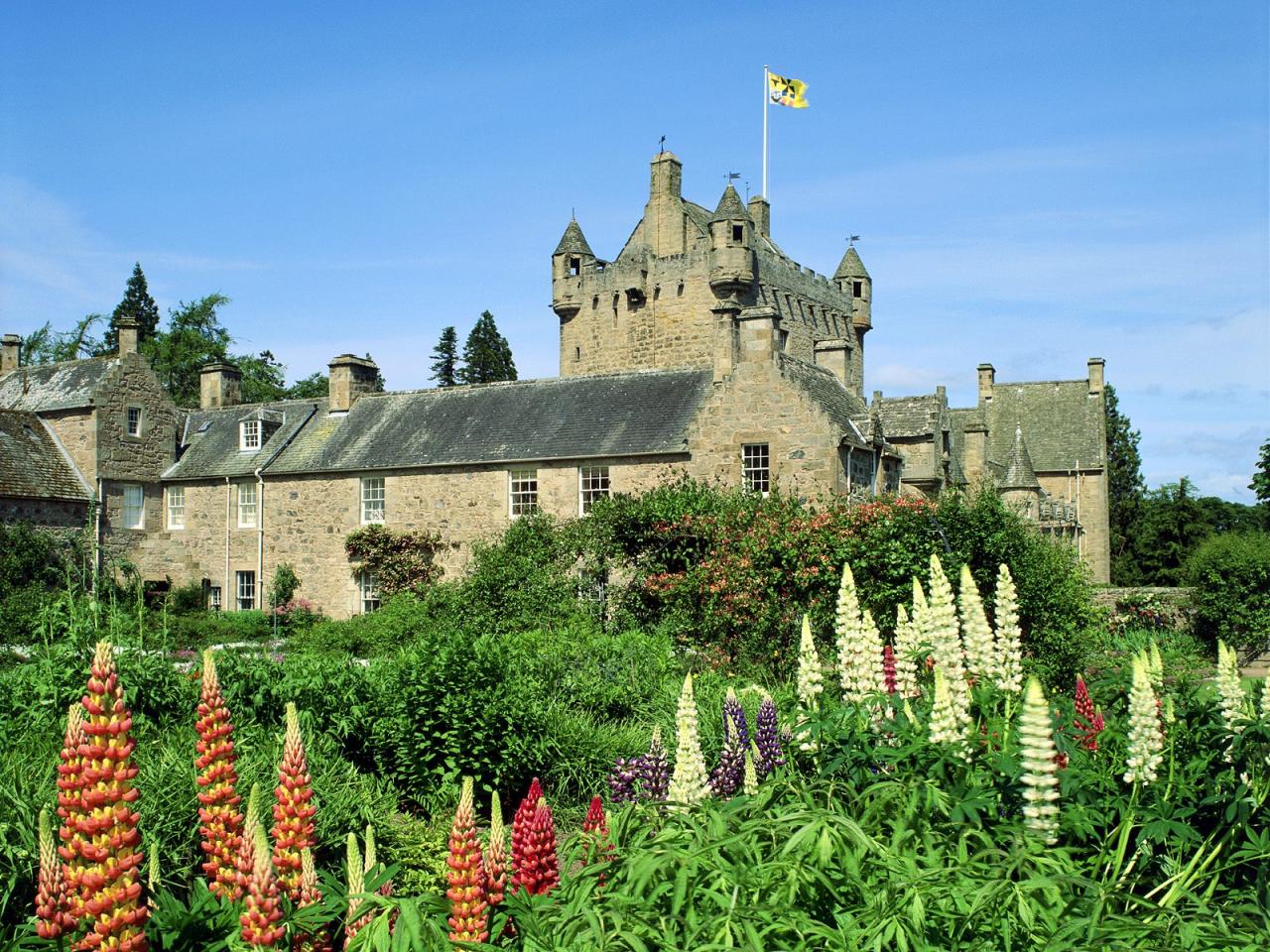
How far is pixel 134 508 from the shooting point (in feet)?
116

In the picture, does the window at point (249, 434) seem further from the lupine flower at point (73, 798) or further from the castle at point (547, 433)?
Answer: the lupine flower at point (73, 798)

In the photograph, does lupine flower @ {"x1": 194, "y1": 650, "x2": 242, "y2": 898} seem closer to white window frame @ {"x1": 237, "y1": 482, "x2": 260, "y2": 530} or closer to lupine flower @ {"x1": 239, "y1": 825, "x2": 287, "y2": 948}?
lupine flower @ {"x1": 239, "y1": 825, "x2": 287, "y2": 948}

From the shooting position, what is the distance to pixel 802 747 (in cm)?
642

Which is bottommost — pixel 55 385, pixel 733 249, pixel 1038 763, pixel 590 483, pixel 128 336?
pixel 1038 763

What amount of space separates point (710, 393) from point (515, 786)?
16441 millimetres

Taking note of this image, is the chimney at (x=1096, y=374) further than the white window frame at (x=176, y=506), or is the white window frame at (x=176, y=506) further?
the chimney at (x=1096, y=374)

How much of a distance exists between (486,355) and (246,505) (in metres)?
32.1

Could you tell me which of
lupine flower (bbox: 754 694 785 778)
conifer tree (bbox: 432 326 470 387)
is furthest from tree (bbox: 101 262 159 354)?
lupine flower (bbox: 754 694 785 778)

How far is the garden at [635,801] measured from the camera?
3.84m

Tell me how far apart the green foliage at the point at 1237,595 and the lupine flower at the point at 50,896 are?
26484 millimetres

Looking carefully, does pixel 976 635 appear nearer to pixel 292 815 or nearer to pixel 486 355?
pixel 292 815

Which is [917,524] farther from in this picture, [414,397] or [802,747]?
[414,397]

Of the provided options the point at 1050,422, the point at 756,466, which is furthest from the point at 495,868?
the point at 1050,422

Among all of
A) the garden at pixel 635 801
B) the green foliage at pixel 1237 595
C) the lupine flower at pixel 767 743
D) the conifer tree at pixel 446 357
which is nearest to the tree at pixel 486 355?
the conifer tree at pixel 446 357
